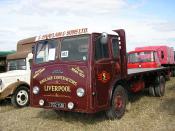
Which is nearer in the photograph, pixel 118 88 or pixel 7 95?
pixel 118 88

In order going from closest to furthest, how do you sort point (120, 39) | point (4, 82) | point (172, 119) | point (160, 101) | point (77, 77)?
point (77, 77), point (172, 119), point (120, 39), point (160, 101), point (4, 82)

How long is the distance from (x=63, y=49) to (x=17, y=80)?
15.0 ft

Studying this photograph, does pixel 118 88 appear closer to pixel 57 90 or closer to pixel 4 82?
pixel 57 90

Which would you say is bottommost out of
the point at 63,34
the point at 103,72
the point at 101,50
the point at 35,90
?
the point at 35,90

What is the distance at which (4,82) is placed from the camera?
11.8 meters

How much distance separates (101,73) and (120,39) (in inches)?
60.7

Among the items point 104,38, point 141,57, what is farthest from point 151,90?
point 104,38

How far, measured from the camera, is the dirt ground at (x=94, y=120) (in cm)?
756

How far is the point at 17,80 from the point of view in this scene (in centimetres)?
1182

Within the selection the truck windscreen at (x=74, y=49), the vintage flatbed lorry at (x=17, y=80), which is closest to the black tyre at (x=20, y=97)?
the vintage flatbed lorry at (x=17, y=80)

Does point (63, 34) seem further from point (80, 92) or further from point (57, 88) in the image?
point (80, 92)

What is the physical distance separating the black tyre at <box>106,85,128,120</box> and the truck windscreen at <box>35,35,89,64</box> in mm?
1523

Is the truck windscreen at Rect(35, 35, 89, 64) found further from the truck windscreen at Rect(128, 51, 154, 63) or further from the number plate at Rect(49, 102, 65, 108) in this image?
the truck windscreen at Rect(128, 51, 154, 63)

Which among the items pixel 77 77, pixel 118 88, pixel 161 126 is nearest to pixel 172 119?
pixel 161 126
